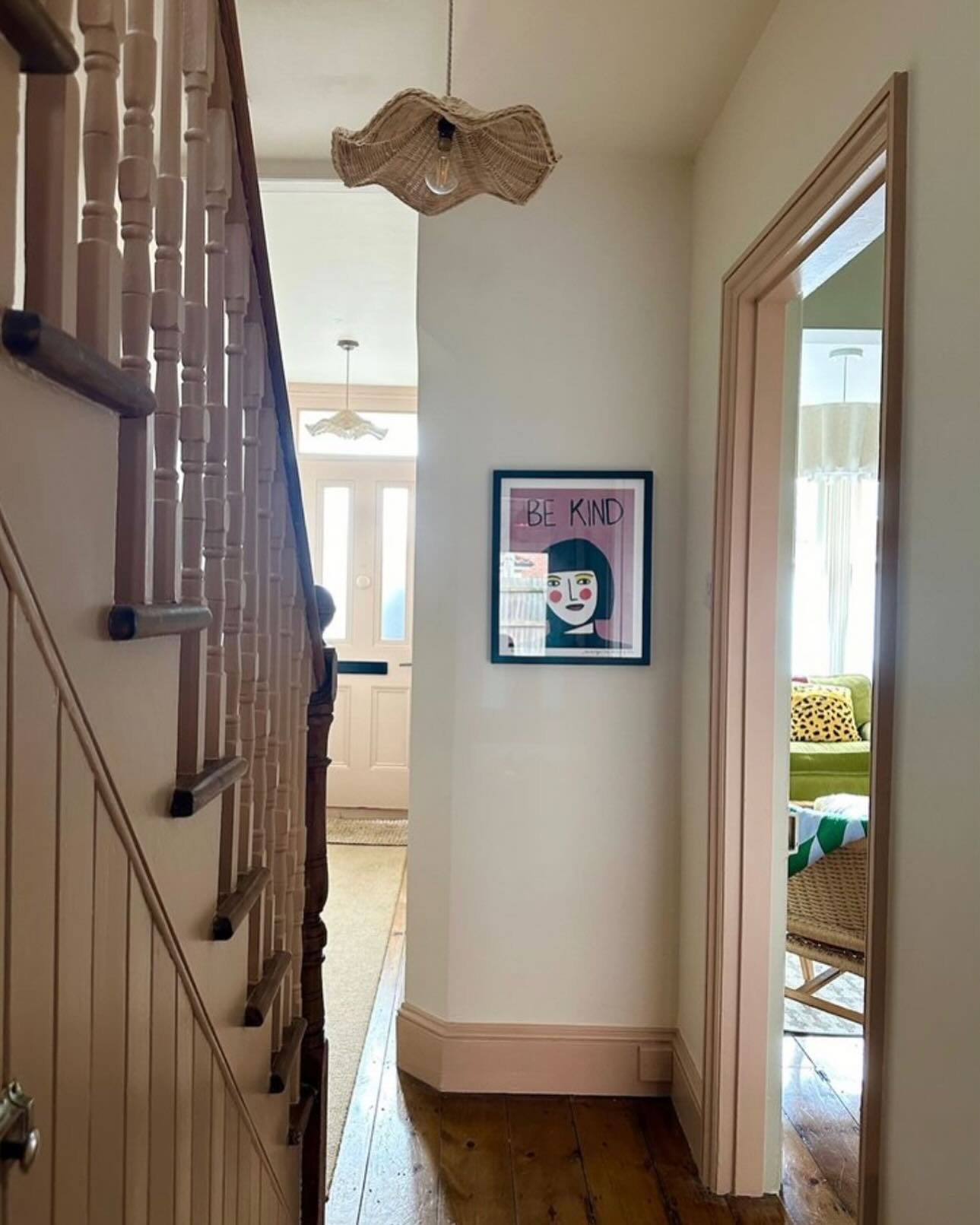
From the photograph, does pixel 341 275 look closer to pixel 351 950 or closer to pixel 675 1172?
pixel 351 950

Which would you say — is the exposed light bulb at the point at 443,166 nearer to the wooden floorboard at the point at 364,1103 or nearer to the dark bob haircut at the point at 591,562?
the dark bob haircut at the point at 591,562

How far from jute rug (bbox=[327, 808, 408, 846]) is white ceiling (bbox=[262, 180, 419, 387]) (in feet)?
8.61

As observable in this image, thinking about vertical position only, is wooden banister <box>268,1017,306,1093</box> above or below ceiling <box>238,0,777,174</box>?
below

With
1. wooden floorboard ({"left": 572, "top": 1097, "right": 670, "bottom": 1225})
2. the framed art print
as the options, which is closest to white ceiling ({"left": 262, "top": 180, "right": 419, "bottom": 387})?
the framed art print

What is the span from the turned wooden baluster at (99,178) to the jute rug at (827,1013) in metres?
2.78

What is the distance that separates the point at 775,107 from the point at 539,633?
140 centimetres

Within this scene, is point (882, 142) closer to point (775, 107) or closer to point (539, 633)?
point (775, 107)

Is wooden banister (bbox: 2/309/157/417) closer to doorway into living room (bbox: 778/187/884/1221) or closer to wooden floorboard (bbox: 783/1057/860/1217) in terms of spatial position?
doorway into living room (bbox: 778/187/884/1221)

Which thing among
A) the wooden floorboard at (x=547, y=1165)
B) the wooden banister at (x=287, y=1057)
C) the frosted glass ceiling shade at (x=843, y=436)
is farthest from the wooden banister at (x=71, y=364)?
the frosted glass ceiling shade at (x=843, y=436)

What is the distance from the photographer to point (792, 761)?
4.66m

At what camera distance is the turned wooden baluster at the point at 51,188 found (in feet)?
2.37

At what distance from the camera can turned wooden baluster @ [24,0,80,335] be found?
2.37 ft

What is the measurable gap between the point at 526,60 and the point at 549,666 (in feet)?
5.06

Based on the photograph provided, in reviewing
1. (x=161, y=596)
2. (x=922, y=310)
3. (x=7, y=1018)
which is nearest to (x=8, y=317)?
(x=161, y=596)
